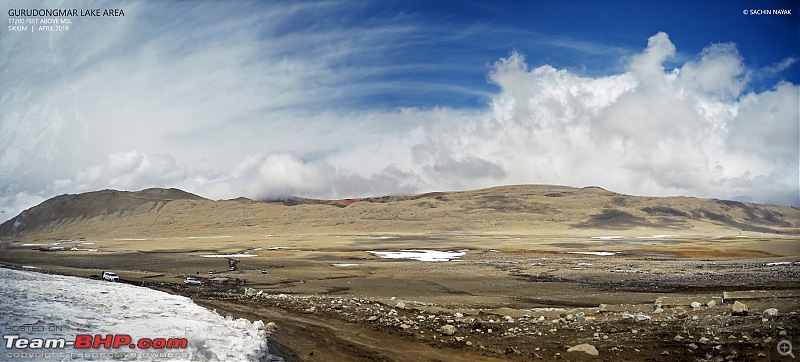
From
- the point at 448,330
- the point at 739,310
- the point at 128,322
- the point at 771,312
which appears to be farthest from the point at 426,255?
the point at 128,322

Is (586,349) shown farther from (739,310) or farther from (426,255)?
(426,255)

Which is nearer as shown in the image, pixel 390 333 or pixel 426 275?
pixel 390 333

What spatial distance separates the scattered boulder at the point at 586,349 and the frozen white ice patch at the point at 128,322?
895 centimetres

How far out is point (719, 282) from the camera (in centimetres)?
3173

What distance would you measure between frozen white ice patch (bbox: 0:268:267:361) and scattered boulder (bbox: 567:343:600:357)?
895 centimetres

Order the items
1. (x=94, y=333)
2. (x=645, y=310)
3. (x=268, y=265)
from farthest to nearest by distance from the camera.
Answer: (x=268, y=265), (x=645, y=310), (x=94, y=333)

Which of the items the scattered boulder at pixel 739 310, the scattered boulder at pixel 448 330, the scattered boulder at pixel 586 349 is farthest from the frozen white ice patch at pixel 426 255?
the scattered boulder at pixel 586 349

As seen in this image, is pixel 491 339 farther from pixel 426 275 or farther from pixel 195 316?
pixel 426 275

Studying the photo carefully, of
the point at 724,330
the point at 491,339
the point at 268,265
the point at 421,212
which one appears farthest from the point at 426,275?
the point at 421,212

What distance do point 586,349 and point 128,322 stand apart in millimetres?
13146

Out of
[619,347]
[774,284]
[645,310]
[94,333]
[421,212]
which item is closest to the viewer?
[94,333]

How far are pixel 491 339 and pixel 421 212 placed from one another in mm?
173016

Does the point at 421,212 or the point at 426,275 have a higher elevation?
the point at 421,212

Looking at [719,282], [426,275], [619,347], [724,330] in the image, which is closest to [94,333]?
[619,347]
